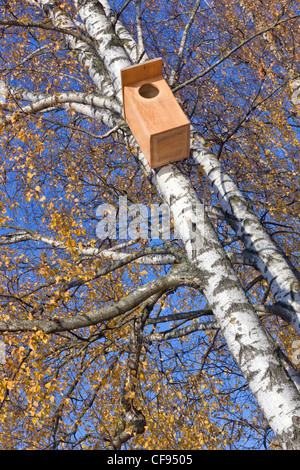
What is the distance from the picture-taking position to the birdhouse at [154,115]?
3.68 metres

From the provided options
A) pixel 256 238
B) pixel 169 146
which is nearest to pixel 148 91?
pixel 169 146

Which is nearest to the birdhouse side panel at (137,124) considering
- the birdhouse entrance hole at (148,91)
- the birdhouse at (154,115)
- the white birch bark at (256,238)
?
the birdhouse at (154,115)

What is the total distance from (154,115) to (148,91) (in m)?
0.43

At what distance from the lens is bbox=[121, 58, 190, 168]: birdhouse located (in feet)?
12.1

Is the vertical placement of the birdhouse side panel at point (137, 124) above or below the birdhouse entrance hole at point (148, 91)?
below

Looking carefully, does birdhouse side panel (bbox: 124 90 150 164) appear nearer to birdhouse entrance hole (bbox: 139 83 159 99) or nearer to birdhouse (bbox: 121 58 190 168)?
birdhouse (bbox: 121 58 190 168)

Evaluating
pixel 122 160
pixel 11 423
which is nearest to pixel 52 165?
pixel 122 160

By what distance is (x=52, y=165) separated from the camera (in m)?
6.95

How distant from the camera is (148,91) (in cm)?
406

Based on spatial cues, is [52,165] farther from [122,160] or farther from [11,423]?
[11,423]

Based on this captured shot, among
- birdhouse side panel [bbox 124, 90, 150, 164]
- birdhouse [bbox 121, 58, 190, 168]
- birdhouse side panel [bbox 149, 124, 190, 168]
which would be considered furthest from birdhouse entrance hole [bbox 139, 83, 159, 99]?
birdhouse side panel [bbox 149, 124, 190, 168]

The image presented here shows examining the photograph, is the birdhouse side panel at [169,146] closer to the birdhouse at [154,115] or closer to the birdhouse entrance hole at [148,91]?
the birdhouse at [154,115]

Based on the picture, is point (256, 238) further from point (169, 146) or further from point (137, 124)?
point (137, 124)
